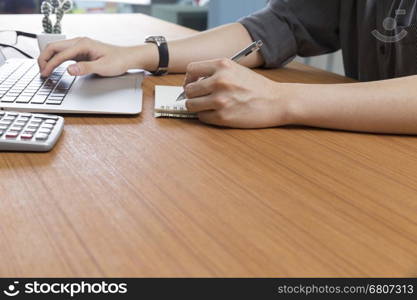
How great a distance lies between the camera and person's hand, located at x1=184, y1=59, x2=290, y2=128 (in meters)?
0.75

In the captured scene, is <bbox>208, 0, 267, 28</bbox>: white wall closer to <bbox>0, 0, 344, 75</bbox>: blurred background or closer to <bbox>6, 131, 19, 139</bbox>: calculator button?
<bbox>0, 0, 344, 75</bbox>: blurred background

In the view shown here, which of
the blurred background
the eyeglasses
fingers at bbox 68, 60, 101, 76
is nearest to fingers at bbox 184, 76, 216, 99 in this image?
fingers at bbox 68, 60, 101, 76

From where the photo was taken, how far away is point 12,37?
4.38 ft

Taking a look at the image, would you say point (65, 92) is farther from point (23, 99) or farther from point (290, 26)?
point (290, 26)

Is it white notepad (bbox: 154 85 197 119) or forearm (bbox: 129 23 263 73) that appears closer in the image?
white notepad (bbox: 154 85 197 119)

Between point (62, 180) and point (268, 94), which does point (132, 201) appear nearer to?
point (62, 180)

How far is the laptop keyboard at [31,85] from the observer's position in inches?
30.2

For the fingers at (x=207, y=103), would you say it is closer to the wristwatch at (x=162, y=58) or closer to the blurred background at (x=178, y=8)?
the wristwatch at (x=162, y=58)

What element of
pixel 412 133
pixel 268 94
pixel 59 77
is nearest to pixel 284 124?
pixel 268 94

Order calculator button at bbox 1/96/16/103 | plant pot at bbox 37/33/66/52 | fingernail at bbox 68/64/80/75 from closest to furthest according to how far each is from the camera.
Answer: calculator button at bbox 1/96/16/103
fingernail at bbox 68/64/80/75
plant pot at bbox 37/33/66/52

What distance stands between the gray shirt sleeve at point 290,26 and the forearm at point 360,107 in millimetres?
370

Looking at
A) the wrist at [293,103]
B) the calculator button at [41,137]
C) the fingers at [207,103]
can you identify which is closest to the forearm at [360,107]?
the wrist at [293,103]

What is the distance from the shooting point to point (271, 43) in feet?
3.69

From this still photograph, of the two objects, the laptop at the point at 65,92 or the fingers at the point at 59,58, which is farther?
the fingers at the point at 59,58
